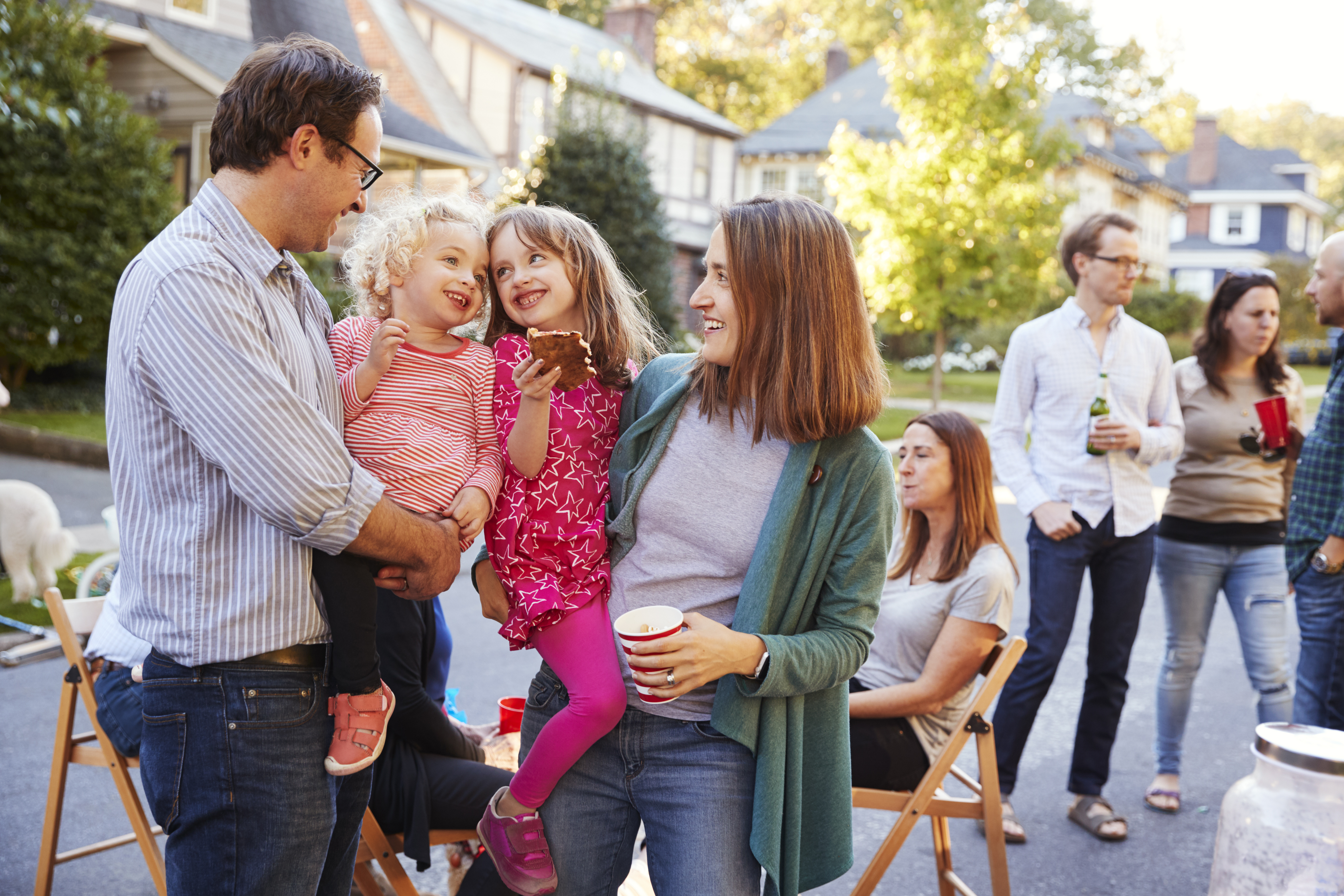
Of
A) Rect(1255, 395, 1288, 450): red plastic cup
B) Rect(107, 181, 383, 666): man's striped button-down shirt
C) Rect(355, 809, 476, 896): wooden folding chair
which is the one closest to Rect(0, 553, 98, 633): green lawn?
Rect(355, 809, 476, 896): wooden folding chair

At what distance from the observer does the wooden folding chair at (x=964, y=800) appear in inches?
125

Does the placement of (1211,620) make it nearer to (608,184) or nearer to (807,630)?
(807,630)

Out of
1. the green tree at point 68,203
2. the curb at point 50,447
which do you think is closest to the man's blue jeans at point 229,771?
the curb at point 50,447

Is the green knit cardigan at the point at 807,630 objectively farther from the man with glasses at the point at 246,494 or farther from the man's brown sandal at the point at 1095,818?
the man's brown sandal at the point at 1095,818

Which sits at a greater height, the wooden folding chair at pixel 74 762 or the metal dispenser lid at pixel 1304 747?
the metal dispenser lid at pixel 1304 747

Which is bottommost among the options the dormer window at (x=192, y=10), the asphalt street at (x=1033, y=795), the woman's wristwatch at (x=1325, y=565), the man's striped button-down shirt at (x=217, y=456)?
the asphalt street at (x=1033, y=795)

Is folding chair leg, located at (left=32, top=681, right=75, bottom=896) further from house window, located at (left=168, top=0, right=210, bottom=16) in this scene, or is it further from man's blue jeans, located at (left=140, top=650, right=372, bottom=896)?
house window, located at (left=168, top=0, right=210, bottom=16)

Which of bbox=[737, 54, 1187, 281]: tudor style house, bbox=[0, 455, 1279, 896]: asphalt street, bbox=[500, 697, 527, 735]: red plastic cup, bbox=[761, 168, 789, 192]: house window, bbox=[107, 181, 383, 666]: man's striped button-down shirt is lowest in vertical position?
bbox=[0, 455, 1279, 896]: asphalt street

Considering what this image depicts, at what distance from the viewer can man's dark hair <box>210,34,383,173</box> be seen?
6.42 feet

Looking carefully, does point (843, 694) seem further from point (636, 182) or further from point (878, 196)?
point (878, 196)

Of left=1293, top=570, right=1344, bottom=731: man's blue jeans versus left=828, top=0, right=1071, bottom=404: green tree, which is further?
left=828, top=0, right=1071, bottom=404: green tree

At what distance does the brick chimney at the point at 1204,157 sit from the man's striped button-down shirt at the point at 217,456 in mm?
61613

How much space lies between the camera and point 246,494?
1.81m

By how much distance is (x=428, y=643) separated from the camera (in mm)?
3156
